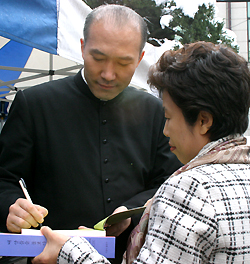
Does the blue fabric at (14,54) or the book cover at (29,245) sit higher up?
the blue fabric at (14,54)

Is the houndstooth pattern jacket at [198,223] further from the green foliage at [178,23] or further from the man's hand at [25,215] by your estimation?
the green foliage at [178,23]

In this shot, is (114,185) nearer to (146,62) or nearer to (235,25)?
(146,62)

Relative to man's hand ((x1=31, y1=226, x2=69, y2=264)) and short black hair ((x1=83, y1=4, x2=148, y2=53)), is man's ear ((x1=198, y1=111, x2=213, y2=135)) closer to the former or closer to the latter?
man's hand ((x1=31, y1=226, x2=69, y2=264))

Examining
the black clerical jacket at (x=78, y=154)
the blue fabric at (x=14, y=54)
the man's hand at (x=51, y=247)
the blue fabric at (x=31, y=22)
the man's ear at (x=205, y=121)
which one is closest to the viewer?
the man's hand at (x=51, y=247)

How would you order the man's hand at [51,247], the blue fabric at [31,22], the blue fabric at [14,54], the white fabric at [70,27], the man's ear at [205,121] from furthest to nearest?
1. the blue fabric at [14,54]
2. the white fabric at [70,27]
3. the blue fabric at [31,22]
4. the man's ear at [205,121]
5. the man's hand at [51,247]

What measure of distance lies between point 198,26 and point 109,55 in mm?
8957

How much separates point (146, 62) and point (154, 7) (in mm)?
6725

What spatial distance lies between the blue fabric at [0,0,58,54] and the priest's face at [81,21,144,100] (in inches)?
30.5

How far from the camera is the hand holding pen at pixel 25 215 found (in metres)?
1.14

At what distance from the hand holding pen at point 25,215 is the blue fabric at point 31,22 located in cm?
134

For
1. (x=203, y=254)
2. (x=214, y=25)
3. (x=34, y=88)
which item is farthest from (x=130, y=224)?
(x=214, y=25)

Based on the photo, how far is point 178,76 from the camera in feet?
3.60

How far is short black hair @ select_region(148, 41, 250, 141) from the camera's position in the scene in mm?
1049

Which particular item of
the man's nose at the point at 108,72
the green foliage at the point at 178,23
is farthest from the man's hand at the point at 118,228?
the green foliage at the point at 178,23
